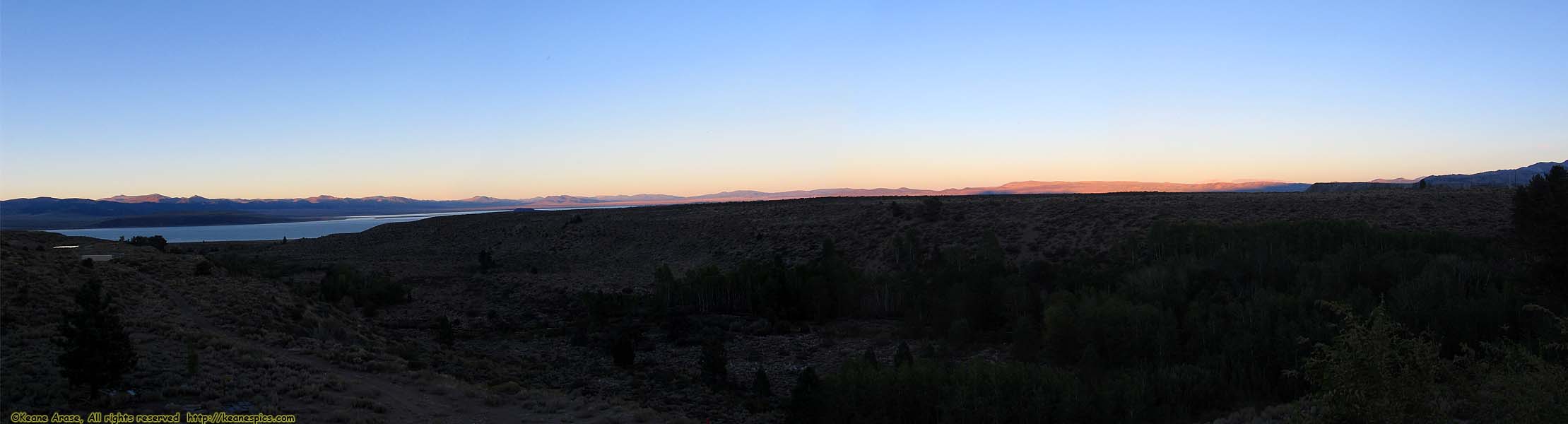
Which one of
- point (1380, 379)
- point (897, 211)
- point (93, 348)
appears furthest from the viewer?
point (897, 211)

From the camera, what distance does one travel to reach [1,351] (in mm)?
13109

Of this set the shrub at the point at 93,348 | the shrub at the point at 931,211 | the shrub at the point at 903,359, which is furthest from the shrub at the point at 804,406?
the shrub at the point at 931,211

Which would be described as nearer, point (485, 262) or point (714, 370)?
point (714, 370)

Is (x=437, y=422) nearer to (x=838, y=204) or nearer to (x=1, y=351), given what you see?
(x=1, y=351)

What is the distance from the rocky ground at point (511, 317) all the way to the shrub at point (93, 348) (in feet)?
1.20

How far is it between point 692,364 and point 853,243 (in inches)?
1021

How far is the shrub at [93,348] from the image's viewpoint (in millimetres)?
11141

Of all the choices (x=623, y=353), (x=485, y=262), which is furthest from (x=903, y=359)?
(x=485, y=262)

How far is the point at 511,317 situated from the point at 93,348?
22.5 m

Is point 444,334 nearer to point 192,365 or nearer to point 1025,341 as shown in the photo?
point 192,365

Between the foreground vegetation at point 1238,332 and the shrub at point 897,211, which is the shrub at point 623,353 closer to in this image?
the foreground vegetation at point 1238,332

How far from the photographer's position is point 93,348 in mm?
11203

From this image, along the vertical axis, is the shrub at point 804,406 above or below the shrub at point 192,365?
below

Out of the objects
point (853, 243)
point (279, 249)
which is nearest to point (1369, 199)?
point (853, 243)
